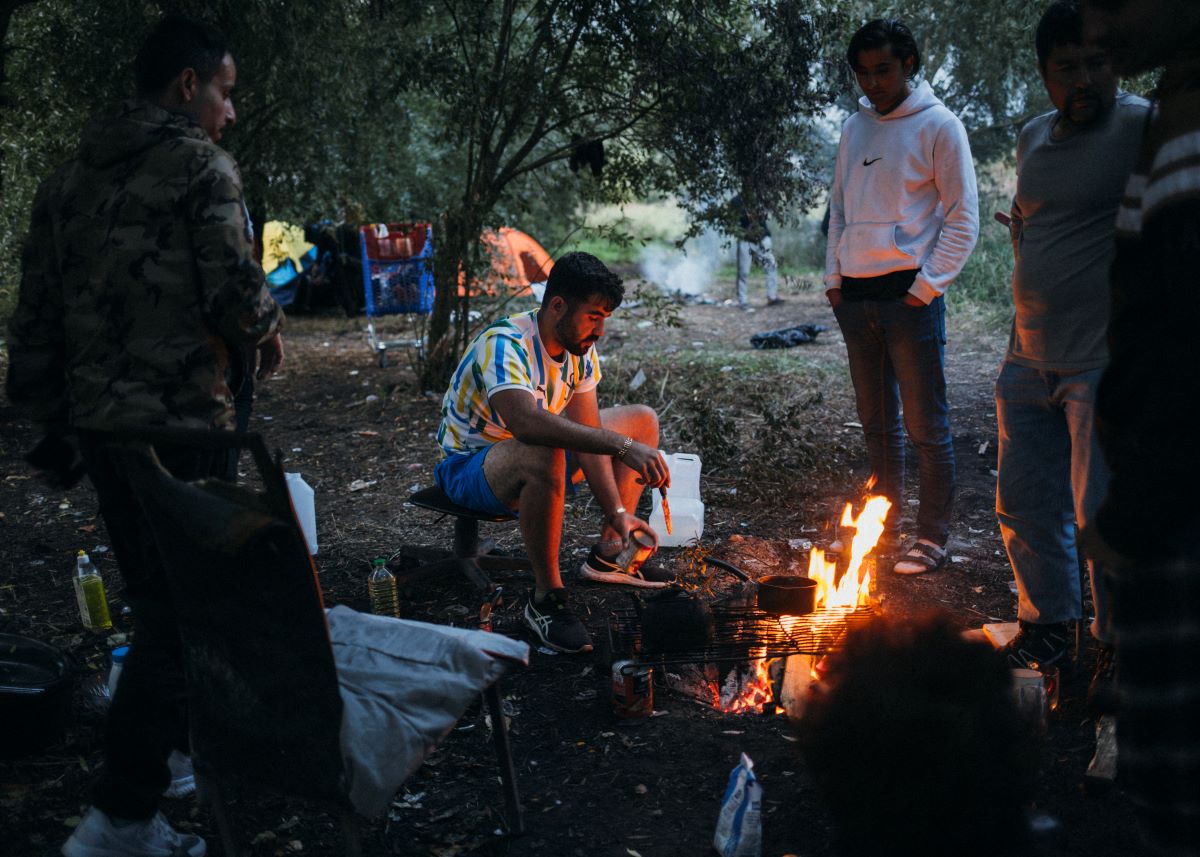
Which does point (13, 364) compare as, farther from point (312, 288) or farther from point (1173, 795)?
point (312, 288)

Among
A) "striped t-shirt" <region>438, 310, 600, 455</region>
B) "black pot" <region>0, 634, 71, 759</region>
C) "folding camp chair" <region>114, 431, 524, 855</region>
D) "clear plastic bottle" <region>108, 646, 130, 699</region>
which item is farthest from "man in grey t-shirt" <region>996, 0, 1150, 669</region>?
"black pot" <region>0, 634, 71, 759</region>

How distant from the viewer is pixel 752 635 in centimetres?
374

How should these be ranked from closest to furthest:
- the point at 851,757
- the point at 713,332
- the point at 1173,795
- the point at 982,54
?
the point at 1173,795 → the point at 851,757 → the point at 982,54 → the point at 713,332

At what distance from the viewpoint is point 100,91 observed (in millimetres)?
7812

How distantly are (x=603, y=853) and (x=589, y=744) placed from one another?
0.60m

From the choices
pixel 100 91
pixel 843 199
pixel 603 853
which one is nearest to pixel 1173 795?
pixel 603 853

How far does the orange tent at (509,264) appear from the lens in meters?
8.67

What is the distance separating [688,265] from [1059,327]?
1492cm

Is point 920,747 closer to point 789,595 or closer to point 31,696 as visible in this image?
point 789,595

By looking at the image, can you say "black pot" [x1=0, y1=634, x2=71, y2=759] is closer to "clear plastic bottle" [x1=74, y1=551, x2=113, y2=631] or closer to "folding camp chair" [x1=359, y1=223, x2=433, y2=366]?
"clear plastic bottle" [x1=74, y1=551, x2=113, y2=631]

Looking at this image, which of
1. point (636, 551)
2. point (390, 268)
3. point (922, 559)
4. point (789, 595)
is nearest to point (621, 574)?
point (636, 551)

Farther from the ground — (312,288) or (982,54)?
(982,54)

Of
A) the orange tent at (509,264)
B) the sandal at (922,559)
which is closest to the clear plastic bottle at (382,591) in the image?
the sandal at (922,559)

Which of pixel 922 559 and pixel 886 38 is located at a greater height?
pixel 886 38
